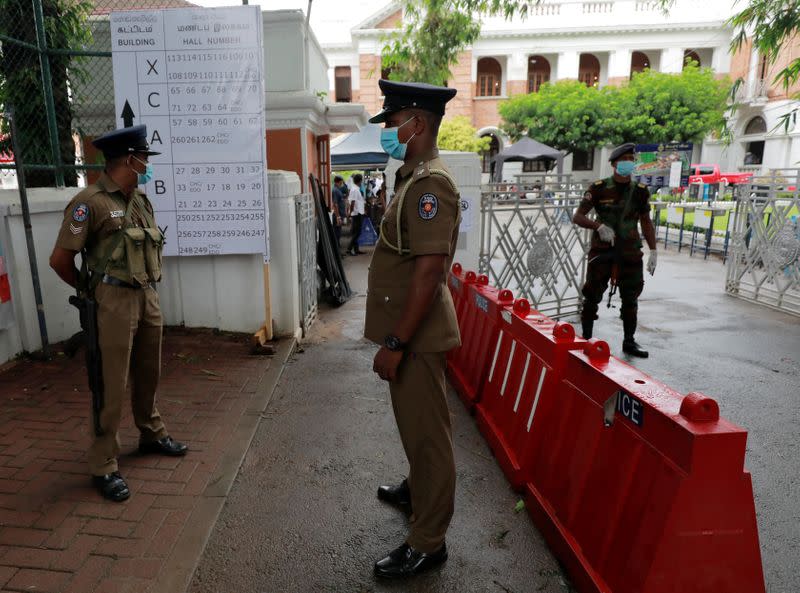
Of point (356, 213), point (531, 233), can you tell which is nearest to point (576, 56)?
point (356, 213)

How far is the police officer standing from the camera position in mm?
5867

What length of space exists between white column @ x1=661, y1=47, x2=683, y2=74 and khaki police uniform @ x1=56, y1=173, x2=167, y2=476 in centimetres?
4133

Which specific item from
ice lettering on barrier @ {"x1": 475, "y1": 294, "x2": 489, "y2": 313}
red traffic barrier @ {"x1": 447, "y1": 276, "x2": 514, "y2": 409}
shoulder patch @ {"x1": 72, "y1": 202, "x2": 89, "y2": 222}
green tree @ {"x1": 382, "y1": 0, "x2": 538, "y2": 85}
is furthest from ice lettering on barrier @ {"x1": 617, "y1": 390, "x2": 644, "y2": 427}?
green tree @ {"x1": 382, "y1": 0, "x2": 538, "y2": 85}

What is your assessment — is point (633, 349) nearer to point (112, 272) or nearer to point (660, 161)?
point (112, 272)

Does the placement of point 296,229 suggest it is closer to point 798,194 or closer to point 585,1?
point 798,194

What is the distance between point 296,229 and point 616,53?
1471 inches

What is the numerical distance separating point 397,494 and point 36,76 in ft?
18.9

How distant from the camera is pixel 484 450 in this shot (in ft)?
12.8

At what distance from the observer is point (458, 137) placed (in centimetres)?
3347

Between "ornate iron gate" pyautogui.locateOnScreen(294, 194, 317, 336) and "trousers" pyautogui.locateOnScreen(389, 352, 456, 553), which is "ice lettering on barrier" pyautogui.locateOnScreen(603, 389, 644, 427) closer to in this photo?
"trousers" pyautogui.locateOnScreen(389, 352, 456, 553)

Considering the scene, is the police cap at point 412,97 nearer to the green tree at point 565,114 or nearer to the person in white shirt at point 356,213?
the person in white shirt at point 356,213

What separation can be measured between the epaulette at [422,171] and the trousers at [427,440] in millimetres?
760

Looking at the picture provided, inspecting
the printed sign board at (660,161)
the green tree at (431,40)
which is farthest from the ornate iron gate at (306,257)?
the printed sign board at (660,161)

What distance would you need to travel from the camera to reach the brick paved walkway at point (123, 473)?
2.64m
